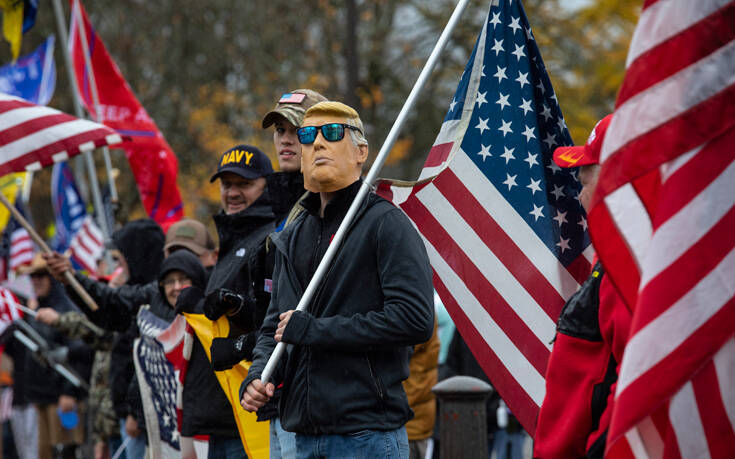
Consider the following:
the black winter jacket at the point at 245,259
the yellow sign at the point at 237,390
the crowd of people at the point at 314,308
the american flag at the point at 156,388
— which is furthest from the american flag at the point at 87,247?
the black winter jacket at the point at 245,259

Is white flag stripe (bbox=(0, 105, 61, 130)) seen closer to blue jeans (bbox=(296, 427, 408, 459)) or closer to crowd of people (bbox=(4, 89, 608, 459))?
crowd of people (bbox=(4, 89, 608, 459))

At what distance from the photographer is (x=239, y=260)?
5984mm

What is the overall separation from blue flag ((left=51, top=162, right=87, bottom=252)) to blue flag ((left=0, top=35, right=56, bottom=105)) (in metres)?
2.43

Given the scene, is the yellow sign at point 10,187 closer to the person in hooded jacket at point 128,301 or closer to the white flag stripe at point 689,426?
the person in hooded jacket at point 128,301

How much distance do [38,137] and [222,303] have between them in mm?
3073

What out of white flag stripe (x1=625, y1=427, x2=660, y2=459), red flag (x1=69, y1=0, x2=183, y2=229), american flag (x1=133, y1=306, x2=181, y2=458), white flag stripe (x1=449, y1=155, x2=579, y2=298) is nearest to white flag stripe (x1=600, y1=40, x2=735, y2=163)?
white flag stripe (x1=625, y1=427, x2=660, y2=459)

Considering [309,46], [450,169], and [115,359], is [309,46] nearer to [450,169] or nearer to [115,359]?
[115,359]

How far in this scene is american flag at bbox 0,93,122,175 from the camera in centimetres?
786

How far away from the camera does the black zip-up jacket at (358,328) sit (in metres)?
4.36

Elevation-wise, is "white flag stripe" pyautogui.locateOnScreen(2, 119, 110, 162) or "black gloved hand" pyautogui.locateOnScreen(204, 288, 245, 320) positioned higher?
"white flag stripe" pyautogui.locateOnScreen(2, 119, 110, 162)

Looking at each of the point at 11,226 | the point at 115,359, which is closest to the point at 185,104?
the point at 11,226

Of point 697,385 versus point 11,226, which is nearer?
point 697,385

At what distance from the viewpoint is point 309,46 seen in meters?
24.9

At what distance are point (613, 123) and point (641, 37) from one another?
0.28 meters
